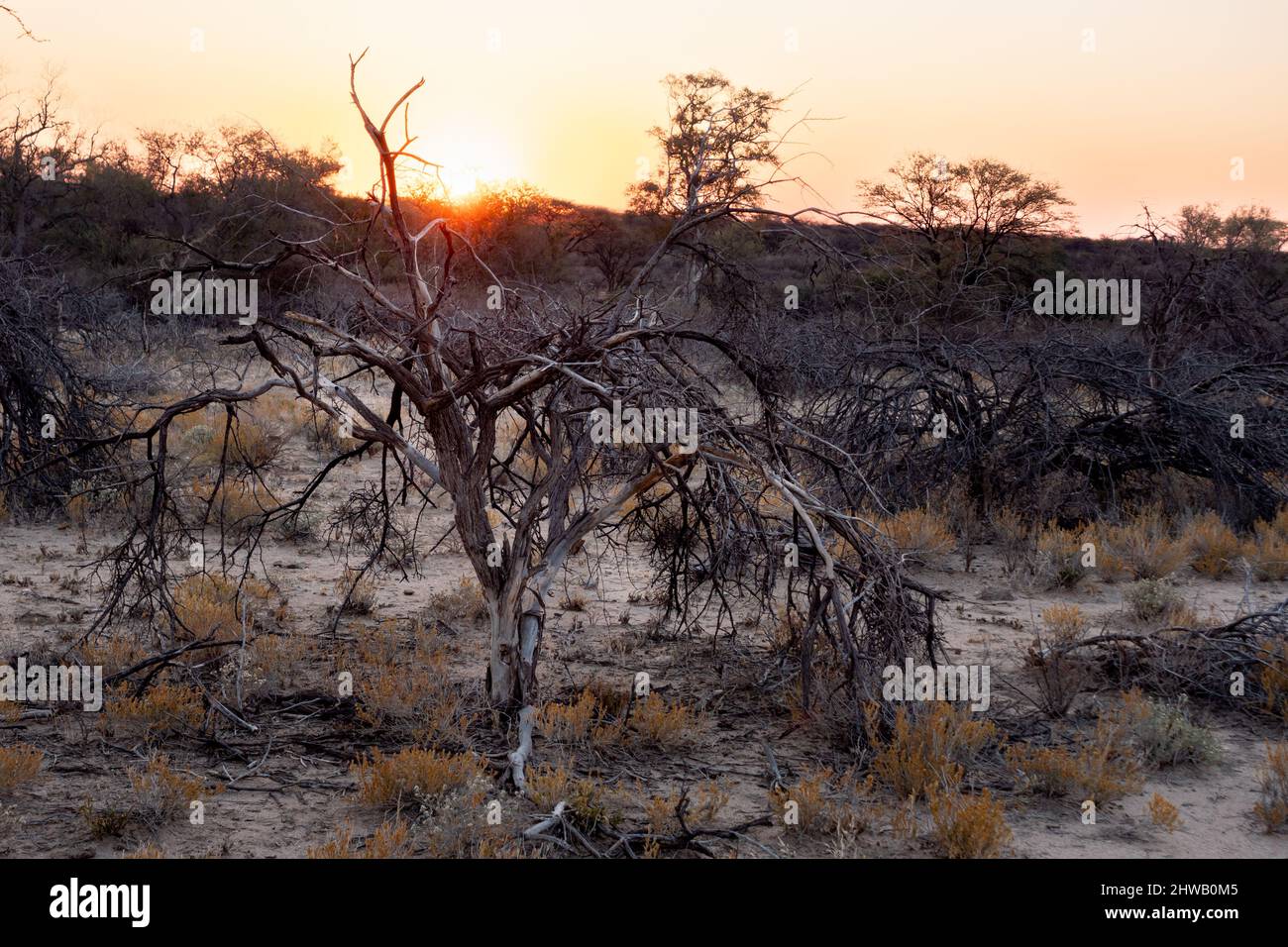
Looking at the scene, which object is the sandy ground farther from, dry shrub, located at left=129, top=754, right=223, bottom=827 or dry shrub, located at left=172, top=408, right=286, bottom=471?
dry shrub, located at left=172, top=408, right=286, bottom=471

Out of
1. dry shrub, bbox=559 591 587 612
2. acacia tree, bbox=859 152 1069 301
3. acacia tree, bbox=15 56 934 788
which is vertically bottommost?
dry shrub, bbox=559 591 587 612

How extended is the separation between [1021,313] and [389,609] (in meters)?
8.75

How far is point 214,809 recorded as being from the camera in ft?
16.2

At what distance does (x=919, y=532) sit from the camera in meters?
10.4

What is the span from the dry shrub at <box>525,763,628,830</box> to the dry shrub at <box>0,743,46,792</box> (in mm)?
2335

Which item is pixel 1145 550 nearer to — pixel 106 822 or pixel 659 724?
pixel 659 724

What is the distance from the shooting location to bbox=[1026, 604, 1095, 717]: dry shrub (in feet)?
21.2

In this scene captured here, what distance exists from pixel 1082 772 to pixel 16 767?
5108mm

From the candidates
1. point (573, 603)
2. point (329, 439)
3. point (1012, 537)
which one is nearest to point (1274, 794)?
point (573, 603)

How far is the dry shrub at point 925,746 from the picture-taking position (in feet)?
17.0

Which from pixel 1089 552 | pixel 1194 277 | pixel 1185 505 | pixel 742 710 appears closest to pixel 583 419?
pixel 742 710

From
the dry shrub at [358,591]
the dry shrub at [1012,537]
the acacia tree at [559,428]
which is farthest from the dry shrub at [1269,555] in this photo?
the dry shrub at [358,591]

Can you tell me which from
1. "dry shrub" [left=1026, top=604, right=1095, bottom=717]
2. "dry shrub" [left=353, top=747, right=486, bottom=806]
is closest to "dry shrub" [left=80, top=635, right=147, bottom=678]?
"dry shrub" [left=353, top=747, right=486, bottom=806]

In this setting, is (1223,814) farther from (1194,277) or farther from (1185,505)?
(1194,277)
